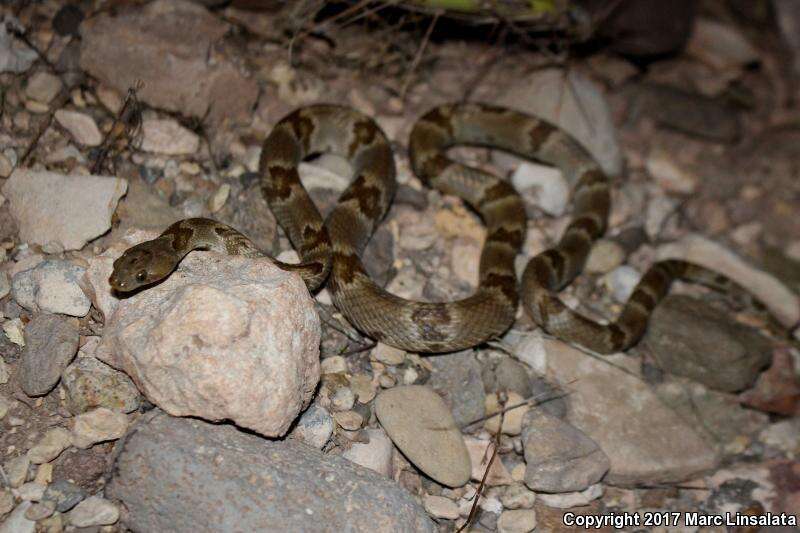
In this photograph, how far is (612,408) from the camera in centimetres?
551

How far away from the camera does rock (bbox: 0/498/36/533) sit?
3.83 meters

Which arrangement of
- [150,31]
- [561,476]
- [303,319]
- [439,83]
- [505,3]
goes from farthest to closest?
1. [439,83]
2. [505,3]
3. [150,31]
4. [561,476]
5. [303,319]

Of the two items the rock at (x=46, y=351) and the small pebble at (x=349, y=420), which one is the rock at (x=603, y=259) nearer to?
the small pebble at (x=349, y=420)

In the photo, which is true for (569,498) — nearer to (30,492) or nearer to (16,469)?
(30,492)

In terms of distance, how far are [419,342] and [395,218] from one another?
1555 millimetres

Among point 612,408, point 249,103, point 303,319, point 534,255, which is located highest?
point 249,103

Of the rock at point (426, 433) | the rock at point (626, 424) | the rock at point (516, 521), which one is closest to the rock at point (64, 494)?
the rock at point (426, 433)

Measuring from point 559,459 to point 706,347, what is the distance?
80.9 inches

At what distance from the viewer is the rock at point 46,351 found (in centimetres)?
432

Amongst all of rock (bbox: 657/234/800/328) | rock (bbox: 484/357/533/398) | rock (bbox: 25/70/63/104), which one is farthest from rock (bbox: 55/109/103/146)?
rock (bbox: 657/234/800/328)

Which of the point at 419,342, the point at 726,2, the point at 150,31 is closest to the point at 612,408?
the point at 419,342

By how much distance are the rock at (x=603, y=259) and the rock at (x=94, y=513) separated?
189 inches

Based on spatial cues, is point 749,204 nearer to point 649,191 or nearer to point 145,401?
point 649,191

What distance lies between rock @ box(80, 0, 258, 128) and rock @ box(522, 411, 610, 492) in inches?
160
